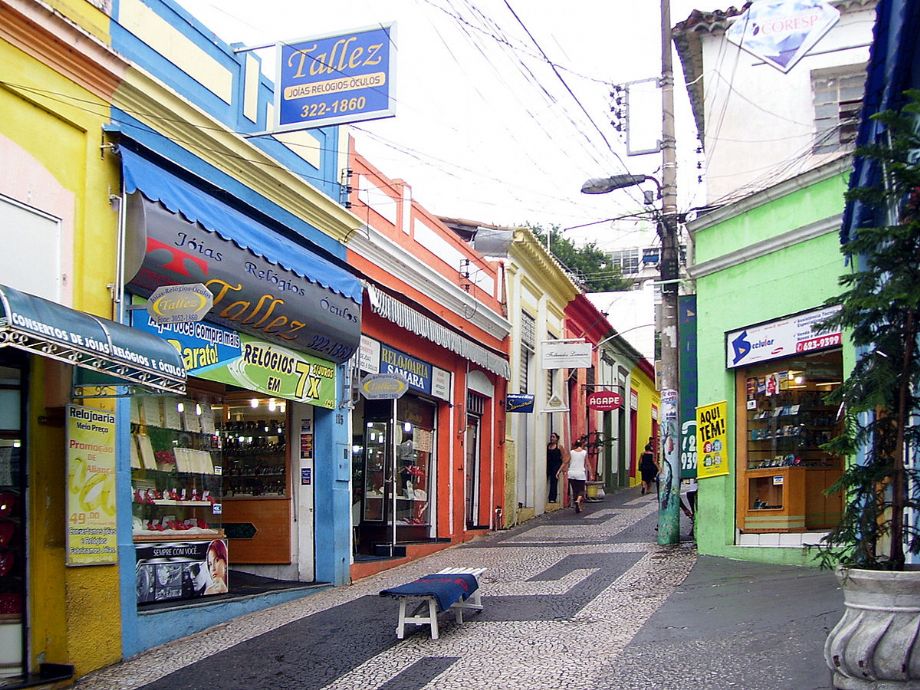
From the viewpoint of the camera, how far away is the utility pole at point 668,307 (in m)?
14.9

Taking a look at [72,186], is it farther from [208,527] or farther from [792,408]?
[792,408]

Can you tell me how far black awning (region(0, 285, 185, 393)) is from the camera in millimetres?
6496

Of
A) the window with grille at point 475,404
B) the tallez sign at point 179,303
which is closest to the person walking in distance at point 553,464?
the window with grille at point 475,404

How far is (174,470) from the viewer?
1066 centimetres

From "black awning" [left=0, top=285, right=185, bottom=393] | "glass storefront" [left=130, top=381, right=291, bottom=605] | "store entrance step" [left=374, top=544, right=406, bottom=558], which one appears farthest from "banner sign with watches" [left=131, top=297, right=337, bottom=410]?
"store entrance step" [left=374, top=544, right=406, bottom=558]

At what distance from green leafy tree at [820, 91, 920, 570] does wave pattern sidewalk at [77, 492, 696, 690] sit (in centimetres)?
224

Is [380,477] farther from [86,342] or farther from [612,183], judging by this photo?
[86,342]

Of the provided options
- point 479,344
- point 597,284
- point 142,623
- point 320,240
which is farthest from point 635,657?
point 597,284

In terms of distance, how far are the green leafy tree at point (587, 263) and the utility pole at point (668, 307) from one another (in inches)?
866

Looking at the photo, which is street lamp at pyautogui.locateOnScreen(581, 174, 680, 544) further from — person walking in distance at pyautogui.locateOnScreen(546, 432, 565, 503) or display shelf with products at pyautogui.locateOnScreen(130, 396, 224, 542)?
person walking in distance at pyautogui.locateOnScreen(546, 432, 565, 503)

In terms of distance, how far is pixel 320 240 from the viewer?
1296 centimetres

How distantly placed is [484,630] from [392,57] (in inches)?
220

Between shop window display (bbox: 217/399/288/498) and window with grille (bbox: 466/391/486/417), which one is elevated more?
window with grille (bbox: 466/391/486/417)

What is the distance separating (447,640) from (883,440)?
14.0 ft
